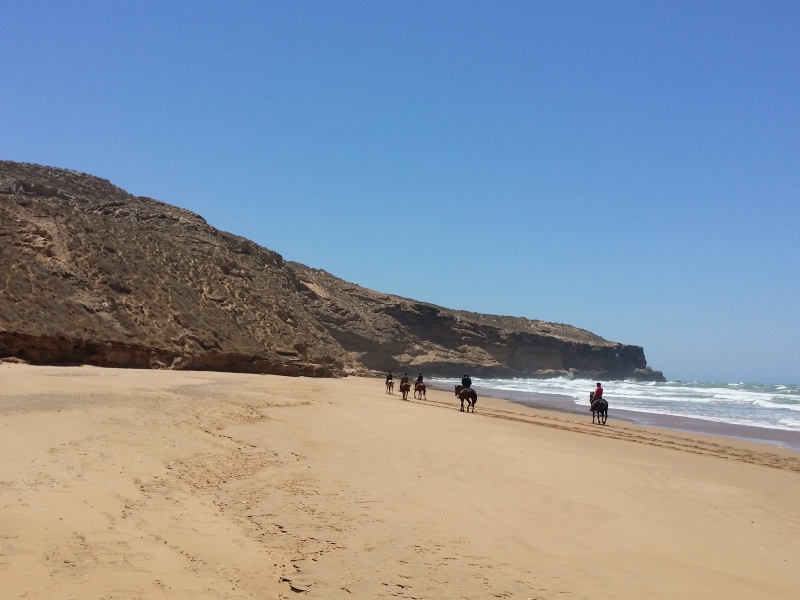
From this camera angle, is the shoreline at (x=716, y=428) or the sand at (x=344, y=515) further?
the shoreline at (x=716, y=428)

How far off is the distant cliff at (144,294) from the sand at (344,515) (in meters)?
14.3

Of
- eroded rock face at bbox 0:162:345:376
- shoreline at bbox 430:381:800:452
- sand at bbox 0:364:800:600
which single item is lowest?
sand at bbox 0:364:800:600

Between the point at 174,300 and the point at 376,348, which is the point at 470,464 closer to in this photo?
the point at 174,300

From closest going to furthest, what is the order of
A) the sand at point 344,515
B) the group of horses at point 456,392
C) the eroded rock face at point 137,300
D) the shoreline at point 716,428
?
the sand at point 344,515
the shoreline at point 716,428
the eroded rock face at point 137,300
the group of horses at point 456,392

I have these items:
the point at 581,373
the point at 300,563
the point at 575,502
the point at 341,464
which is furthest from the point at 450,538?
the point at 581,373

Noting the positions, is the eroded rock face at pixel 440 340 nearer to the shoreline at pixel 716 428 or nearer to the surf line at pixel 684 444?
the shoreline at pixel 716 428

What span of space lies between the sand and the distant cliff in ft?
47.0

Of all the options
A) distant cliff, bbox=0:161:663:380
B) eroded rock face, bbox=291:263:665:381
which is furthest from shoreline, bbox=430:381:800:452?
eroded rock face, bbox=291:263:665:381

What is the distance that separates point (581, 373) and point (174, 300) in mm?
96528

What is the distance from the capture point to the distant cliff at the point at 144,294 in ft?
88.9

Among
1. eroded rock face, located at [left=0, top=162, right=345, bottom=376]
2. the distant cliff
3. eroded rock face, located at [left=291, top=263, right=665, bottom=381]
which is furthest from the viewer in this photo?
eroded rock face, located at [left=291, top=263, right=665, bottom=381]

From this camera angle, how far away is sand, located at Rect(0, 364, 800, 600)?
17.2 feet

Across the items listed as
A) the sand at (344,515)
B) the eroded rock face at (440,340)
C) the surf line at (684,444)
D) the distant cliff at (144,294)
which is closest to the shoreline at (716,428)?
the surf line at (684,444)

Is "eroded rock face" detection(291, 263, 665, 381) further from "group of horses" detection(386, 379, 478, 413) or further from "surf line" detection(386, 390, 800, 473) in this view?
"surf line" detection(386, 390, 800, 473)
